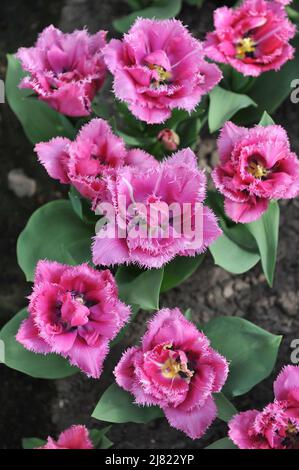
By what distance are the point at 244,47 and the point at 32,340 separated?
959mm

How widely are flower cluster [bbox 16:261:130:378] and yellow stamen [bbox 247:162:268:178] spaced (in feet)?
1.39

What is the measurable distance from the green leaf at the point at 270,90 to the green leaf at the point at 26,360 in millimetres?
928

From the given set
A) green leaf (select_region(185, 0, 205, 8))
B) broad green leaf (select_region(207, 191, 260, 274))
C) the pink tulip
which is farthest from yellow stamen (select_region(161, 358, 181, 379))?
green leaf (select_region(185, 0, 205, 8))

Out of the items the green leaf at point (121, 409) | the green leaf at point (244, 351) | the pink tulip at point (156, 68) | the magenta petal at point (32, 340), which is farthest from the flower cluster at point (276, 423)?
the pink tulip at point (156, 68)

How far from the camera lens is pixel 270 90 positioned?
81.4 inches

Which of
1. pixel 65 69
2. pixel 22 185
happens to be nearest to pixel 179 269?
pixel 65 69

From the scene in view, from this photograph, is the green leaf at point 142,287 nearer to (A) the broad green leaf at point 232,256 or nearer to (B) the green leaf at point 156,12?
(A) the broad green leaf at point 232,256

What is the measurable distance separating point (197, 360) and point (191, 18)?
54.9 inches

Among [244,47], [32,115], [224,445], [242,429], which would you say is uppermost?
[244,47]

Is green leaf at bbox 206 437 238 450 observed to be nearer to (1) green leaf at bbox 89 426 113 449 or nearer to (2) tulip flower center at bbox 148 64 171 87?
(1) green leaf at bbox 89 426 113 449

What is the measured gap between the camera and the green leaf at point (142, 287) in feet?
5.21

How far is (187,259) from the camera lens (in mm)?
1795

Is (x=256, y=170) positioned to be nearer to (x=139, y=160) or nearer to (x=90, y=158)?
(x=139, y=160)

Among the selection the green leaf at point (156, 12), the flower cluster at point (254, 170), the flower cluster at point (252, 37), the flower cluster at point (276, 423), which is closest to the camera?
the flower cluster at point (276, 423)
